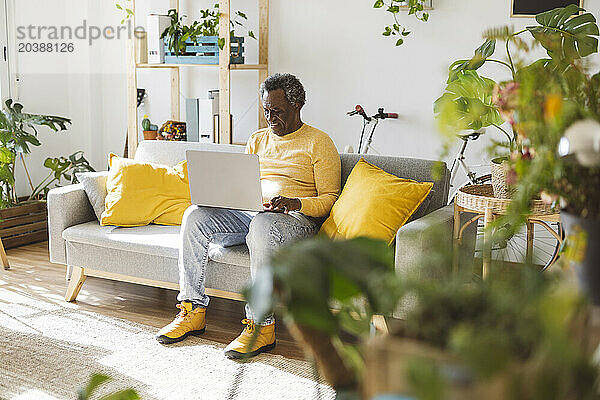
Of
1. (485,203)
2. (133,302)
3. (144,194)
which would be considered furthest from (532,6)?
(133,302)

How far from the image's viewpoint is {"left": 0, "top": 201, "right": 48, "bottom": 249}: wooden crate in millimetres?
4449

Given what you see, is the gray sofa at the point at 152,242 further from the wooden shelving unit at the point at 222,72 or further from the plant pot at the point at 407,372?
the plant pot at the point at 407,372

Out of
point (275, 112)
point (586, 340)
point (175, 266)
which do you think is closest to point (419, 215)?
point (275, 112)

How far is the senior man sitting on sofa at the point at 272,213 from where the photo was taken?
2.82 metres

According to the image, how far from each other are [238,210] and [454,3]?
6.31 ft

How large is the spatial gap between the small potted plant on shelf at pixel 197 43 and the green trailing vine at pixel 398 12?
0.85 meters

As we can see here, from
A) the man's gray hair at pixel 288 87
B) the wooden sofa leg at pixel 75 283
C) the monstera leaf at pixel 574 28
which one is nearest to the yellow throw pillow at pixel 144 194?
the wooden sofa leg at pixel 75 283

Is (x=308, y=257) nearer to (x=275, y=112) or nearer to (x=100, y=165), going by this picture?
(x=275, y=112)

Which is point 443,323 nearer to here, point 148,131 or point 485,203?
point 485,203

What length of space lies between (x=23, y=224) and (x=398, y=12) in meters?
2.78

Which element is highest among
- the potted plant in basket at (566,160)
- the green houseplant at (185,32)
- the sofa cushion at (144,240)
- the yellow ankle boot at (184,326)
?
the green houseplant at (185,32)

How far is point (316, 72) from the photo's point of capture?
4.49 metres

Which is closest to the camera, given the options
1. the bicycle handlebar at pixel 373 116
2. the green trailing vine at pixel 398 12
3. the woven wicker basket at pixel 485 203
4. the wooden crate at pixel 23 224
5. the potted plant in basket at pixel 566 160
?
the potted plant in basket at pixel 566 160

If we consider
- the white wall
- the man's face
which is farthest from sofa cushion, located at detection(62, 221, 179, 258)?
the white wall
